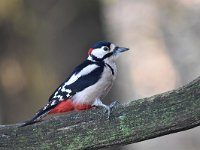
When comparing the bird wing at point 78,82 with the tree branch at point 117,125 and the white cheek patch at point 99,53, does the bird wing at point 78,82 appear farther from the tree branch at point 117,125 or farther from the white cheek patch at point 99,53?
the tree branch at point 117,125

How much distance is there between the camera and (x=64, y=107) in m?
3.94

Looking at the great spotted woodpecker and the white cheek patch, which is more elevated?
the white cheek patch

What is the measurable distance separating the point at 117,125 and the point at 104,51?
3.81ft

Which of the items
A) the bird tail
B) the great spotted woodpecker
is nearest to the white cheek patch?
the great spotted woodpecker

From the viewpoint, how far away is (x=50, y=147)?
3.31 metres

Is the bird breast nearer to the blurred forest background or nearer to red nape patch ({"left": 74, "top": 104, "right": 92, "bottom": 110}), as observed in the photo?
red nape patch ({"left": 74, "top": 104, "right": 92, "bottom": 110})

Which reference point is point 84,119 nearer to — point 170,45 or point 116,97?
point 116,97

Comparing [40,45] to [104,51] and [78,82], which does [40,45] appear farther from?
[78,82]

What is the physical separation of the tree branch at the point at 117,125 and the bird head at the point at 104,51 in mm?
973

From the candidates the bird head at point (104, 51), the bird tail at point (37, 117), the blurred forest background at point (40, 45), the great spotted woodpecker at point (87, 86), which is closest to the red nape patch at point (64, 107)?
the great spotted woodpecker at point (87, 86)

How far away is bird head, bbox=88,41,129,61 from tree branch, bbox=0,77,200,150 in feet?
3.19

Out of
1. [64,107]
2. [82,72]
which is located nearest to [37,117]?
[64,107]

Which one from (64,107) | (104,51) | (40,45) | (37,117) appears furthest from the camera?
(40,45)

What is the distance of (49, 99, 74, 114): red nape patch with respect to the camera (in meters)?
3.85
